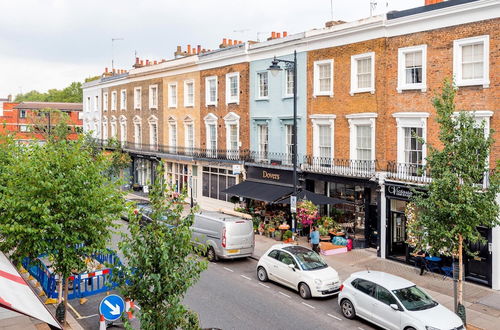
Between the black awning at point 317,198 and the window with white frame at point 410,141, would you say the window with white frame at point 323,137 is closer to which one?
the black awning at point 317,198

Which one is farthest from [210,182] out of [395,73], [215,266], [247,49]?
[395,73]

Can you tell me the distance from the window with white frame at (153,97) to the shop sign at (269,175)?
1447cm

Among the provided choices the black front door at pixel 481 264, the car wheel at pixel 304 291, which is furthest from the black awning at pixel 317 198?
the car wheel at pixel 304 291

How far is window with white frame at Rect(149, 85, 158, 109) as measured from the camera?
4012cm

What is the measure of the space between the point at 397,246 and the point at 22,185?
15.4 m

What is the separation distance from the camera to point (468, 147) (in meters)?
13.6

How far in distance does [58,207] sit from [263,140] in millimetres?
17529

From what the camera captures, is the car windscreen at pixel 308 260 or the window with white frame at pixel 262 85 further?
the window with white frame at pixel 262 85

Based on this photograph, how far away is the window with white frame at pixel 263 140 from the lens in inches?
1118

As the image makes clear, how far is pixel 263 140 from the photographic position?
1136 inches

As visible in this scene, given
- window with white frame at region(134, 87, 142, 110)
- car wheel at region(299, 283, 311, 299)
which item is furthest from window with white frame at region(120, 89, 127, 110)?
car wheel at region(299, 283, 311, 299)

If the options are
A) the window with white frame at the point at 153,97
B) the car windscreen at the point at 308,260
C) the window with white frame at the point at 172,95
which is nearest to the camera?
the car windscreen at the point at 308,260

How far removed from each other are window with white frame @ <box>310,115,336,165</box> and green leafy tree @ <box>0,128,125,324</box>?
43.8ft

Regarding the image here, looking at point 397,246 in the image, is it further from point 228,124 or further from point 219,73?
point 219,73
